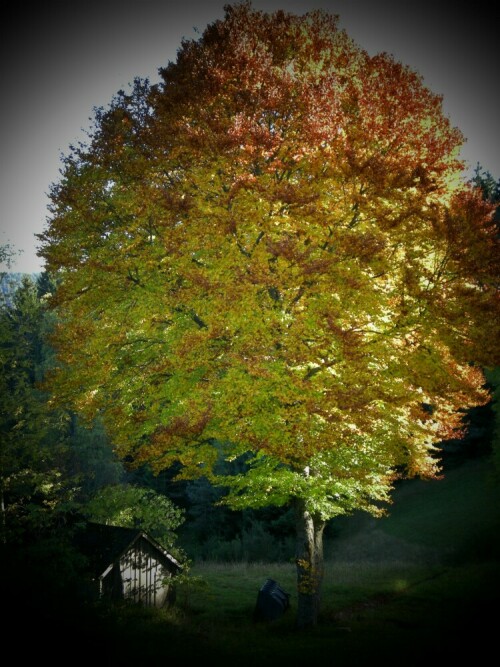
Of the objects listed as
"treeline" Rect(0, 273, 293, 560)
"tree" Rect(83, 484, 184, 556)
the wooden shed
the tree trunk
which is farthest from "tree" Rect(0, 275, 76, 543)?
the wooden shed

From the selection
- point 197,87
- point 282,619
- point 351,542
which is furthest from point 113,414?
point 351,542

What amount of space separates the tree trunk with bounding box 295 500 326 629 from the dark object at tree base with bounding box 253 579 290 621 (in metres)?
4.67

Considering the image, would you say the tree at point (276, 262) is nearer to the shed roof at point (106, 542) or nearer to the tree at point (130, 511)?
the tree at point (130, 511)

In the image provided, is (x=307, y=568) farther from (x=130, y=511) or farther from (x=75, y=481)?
(x=130, y=511)

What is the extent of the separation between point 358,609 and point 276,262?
14514 millimetres

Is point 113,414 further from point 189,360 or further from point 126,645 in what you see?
point 126,645

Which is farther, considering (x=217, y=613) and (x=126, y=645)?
(x=217, y=613)

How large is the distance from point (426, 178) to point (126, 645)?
11.6m

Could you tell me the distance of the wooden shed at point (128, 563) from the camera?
17866 mm

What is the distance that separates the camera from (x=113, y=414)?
34.8 ft

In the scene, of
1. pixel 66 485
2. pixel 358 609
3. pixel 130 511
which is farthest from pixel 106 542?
pixel 358 609

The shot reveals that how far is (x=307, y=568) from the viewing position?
11.1m

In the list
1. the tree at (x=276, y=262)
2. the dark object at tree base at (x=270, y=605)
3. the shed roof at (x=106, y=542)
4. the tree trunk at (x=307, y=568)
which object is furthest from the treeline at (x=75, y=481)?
the tree trunk at (x=307, y=568)

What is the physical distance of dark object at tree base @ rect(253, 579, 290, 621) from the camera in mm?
15797
